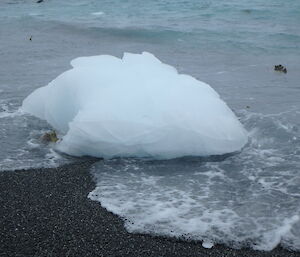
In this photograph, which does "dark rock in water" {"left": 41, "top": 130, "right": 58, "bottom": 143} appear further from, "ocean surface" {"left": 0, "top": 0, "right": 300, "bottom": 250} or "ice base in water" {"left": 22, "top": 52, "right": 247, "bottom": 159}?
"ice base in water" {"left": 22, "top": 52, "right": 247, "bottom": 159}

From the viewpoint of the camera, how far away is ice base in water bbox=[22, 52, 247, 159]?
24.5 feet

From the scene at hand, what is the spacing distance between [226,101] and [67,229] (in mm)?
6121

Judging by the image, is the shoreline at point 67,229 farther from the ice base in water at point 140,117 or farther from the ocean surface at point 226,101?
the ice base in water at point 140,117

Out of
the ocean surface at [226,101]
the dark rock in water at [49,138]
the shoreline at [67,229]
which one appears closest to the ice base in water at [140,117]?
the ocean surface at [226,101]

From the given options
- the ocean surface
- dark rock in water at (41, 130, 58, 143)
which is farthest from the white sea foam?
dark rock in water at (41, 130, 58, 143)

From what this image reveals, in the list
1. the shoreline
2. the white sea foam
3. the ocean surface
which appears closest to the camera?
the shoreline

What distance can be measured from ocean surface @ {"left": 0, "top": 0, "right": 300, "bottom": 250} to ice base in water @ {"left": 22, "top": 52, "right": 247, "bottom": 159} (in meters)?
0.24

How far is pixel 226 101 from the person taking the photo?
10516 mm

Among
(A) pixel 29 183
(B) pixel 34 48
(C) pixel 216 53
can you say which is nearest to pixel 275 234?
(A) pixel 29 183

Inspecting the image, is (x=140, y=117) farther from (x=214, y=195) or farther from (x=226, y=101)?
(x=226, y=101)

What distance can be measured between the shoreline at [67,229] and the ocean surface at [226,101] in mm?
195

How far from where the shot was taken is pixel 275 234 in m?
5.41

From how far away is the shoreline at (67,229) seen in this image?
4984 mm

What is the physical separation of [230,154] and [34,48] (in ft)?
37.7
